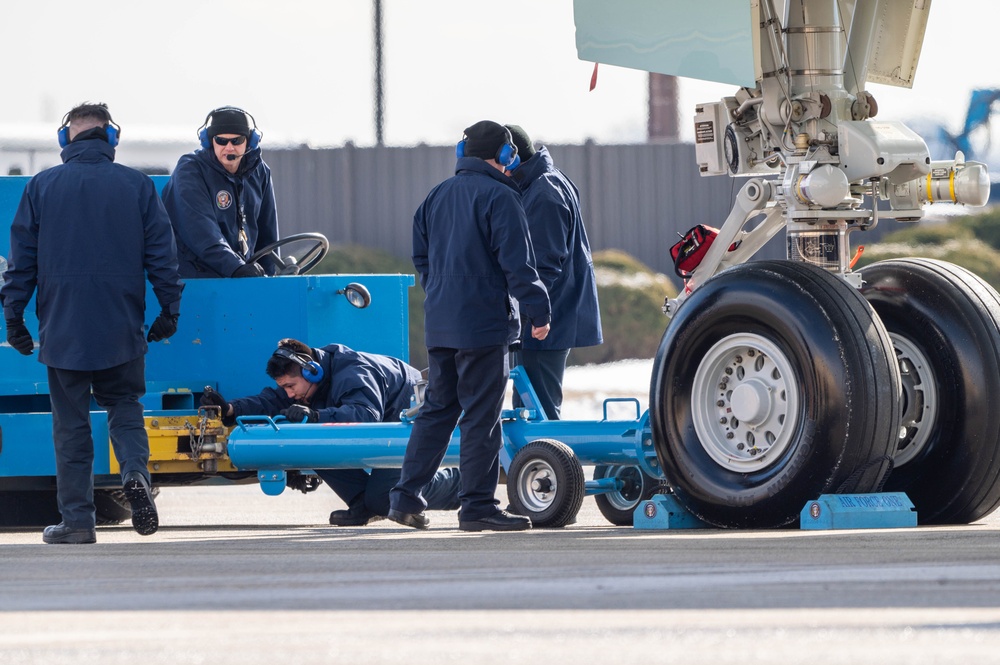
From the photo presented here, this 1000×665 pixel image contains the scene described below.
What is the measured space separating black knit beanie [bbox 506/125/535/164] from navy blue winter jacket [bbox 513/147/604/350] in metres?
0.03

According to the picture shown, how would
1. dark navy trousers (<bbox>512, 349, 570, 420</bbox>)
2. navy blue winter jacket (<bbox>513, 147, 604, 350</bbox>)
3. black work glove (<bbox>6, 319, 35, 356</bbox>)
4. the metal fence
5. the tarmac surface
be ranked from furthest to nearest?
the metal fence, dark navy trousers (<bbox>512, 349, 570, 420</bbox>), navy blue winter jacket (<bbox>513, 147, 604, 350</bbox>), black work glove (<bbox>6, 319, 35, 356</bbox>), the tarmac surface

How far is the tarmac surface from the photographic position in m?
4.00

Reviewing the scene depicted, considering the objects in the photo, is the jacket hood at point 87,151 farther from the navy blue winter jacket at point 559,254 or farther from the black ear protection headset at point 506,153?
the navy blue winter jacket at point 559,254

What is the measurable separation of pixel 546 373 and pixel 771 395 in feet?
5.83

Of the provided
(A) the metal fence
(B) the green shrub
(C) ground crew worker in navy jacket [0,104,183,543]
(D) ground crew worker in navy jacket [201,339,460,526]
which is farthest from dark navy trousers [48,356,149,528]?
(A) the metal fence

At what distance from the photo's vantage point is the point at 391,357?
30.6ft

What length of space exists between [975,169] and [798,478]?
155cm

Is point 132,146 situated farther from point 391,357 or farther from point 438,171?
point 391,357

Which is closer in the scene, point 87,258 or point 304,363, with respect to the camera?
point 87,258

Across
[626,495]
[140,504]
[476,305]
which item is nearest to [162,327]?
[140,504]

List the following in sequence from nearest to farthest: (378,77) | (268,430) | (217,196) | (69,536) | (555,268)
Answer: (69,536)
(555,268)
(268,430)
(217,196)
(378,77)

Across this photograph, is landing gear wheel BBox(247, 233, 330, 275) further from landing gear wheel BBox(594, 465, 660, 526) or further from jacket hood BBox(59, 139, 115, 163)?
landing gear wheel BBox(594, 465, 660, 526)

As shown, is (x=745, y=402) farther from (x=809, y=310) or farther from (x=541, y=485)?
(x=541, y=485)

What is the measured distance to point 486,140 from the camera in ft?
25.5
